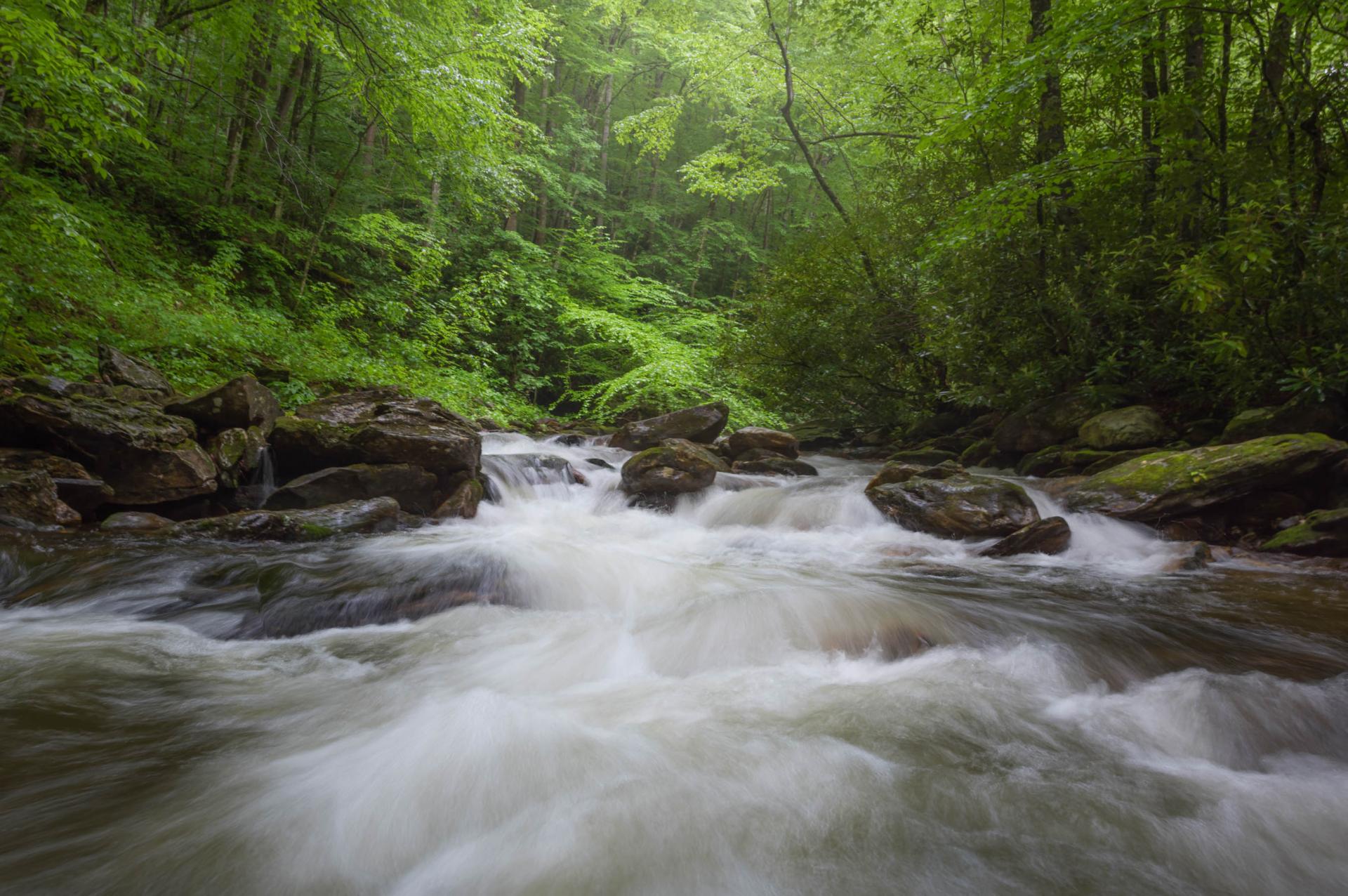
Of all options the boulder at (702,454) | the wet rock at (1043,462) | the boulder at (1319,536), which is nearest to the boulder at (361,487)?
the boulder at (702,454)

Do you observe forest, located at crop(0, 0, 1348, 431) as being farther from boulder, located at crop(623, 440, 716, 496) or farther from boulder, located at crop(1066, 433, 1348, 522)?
boulder, located at crop(623, 440, 716, 496)

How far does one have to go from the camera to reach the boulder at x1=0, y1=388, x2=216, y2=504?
4.66 metres

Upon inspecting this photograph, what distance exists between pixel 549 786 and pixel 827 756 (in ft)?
3.42

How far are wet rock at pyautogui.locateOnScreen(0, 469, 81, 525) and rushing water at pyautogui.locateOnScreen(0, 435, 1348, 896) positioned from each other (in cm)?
42

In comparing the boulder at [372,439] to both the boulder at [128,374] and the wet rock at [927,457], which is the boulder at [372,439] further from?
the wet rock at [927,457]

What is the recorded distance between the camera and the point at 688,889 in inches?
64.6

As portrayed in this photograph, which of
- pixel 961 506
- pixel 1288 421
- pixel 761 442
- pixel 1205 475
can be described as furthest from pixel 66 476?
pixel 1288 421

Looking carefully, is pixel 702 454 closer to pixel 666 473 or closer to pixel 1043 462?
pixel 666 473

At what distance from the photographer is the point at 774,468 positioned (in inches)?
367

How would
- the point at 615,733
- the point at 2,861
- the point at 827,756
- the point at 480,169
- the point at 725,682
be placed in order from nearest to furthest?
the point at 2,861 → the point at 827,756 → the point at 615,733 → the point at 725,682 → the point at 480,169

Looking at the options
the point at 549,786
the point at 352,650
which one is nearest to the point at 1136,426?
the point at 549,786

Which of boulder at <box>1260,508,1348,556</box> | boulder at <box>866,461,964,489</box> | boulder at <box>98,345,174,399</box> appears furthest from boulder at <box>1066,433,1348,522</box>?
boulder at <box>98,345,174,399</box>

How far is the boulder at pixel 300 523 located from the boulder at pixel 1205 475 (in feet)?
21.5

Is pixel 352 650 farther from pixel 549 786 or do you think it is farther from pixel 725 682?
pixel 725 682
